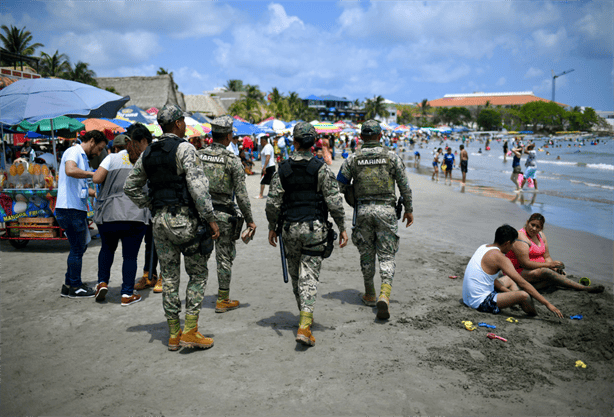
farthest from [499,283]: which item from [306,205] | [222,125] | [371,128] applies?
[222,125]

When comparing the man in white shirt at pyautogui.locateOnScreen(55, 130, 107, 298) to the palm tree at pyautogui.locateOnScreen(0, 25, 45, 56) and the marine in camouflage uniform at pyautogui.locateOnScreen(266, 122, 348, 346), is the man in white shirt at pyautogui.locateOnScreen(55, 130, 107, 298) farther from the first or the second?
the palm tree at pyautogui.locateOnScreen(0, 25, 45, 56)

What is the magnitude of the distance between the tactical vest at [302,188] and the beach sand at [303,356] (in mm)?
1227

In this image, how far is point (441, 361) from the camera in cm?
373

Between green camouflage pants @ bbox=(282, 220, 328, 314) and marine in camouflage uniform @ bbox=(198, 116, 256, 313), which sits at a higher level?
marine in camouflage uniform @ bbox=(198, 116, 256, 313)

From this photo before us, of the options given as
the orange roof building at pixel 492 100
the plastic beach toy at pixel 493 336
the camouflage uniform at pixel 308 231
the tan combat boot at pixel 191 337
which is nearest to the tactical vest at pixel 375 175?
the camouflage uniform at pixel 308 231

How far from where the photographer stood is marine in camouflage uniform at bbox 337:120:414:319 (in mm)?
4809

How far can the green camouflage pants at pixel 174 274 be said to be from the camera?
3756 mm

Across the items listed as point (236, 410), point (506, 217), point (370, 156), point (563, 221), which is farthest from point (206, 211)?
point (563, 221)

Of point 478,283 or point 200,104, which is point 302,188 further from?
point 200,104

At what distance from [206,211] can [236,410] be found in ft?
5.13

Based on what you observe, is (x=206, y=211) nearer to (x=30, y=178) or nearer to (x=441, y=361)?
(x=441, y=361)

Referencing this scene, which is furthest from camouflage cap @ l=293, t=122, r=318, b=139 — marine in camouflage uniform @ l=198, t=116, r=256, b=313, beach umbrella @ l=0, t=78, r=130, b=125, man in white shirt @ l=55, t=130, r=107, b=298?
beach umbrella @ l=0, t=78, r=130, b=125

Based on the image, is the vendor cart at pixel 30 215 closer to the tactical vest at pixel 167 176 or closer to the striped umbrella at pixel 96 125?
the tactical vest at pixel 167 176

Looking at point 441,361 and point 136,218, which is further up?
point 136,218
